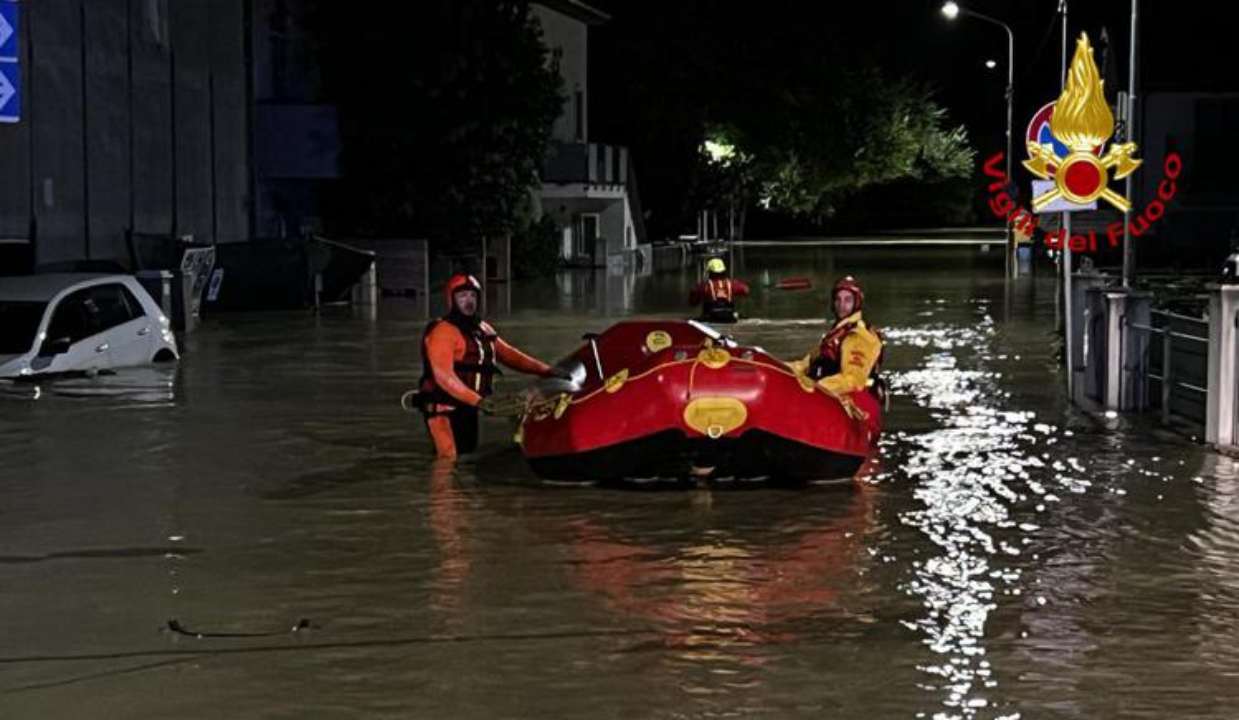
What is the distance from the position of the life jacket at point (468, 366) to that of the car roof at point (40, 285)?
8405mm

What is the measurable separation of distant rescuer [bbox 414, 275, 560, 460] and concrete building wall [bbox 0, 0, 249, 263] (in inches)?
663

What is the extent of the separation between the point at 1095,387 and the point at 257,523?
33.5 feet

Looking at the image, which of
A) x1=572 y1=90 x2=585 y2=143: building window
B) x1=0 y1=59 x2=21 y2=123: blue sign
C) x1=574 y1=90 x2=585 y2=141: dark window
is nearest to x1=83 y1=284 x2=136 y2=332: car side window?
x1=0 y1=59 x2=21 y2=123: blue sign

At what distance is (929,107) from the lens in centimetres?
9319

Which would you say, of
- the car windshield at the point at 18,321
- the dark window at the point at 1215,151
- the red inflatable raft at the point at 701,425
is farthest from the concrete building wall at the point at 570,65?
the red inflatable raft at the point at 701,425

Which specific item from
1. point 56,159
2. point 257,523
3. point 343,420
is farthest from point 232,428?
point 56,159

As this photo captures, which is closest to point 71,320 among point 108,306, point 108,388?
point 108,306

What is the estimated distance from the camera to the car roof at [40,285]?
74.4 feet

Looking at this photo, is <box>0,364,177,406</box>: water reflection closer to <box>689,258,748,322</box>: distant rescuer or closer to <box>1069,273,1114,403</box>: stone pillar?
<box>1069,273,1114,403</box>: stone pillar

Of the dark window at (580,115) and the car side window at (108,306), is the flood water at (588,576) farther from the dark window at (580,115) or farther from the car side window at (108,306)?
the dark window at (580,115)

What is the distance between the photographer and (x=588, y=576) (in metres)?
11.1

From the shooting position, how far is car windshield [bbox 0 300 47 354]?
22.5 metres

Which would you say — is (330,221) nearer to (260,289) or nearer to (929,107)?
(260,289)

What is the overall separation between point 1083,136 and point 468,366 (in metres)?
7.23
